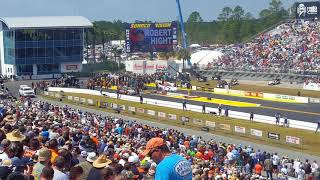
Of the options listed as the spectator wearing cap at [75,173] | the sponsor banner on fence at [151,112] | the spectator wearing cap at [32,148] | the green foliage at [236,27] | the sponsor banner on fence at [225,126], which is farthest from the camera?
the green foliage at [236,27]

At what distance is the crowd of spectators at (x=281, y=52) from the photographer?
272 feet

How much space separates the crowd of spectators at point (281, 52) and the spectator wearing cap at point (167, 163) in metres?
71.5

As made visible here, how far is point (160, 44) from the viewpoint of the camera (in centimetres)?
9356

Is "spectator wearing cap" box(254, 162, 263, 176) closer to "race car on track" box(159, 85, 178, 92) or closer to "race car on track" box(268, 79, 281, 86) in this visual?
"race car on track" box(159, 85, 178, 92)

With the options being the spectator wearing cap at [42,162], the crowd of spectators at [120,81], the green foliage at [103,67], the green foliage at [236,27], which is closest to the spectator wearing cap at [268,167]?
the spectator wearing cap at [42,162]

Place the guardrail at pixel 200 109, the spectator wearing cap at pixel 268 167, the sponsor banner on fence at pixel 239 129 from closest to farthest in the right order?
the spectator wearing cap at pixel 268 167 < the sponsor banner on fence at pixel 239 129 < the guardrail at pixel 200 109

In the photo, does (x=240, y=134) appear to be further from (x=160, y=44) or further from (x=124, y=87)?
(x=160, y=44)

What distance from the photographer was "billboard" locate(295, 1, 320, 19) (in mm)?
102062

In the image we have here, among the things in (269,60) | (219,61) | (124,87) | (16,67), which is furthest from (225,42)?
(124,87)

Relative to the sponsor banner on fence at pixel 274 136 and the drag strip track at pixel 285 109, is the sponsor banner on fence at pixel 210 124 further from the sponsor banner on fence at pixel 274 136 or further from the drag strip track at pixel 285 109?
the drag strip track at pixel 285 109

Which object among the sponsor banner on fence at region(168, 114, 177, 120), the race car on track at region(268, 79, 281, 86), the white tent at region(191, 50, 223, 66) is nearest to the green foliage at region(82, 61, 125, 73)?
the white tent at region(191, 50, 223, 66)

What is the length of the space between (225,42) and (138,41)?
6817 cm

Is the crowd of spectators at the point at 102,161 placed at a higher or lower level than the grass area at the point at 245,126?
higher

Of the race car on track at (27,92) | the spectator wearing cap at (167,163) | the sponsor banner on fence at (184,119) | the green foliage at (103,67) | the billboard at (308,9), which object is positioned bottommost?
the sponsor banner on fence at (184,119)
